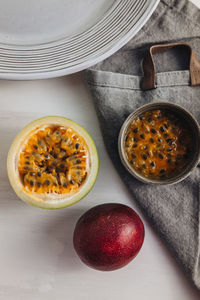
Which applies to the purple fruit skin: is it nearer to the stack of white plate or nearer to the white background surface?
the white background surface

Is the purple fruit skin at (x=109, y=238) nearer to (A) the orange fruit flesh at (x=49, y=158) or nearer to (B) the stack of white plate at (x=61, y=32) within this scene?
(A) the orange fruit flesh at (x=49, y=158)

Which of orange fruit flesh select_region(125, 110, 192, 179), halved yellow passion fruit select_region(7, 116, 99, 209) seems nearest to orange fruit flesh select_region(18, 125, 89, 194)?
halved yellow passion fruit select_region(7, 116, 99, 209)

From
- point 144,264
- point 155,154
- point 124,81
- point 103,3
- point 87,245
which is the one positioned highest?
point 103,3

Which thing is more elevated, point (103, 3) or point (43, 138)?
point (103, 3)

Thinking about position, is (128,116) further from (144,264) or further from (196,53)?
(144,264)

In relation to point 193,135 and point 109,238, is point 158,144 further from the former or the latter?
point 109,238

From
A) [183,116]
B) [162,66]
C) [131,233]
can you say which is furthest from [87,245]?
[162,66]

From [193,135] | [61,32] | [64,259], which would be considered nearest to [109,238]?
[64,259]

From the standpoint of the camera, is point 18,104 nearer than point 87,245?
No
